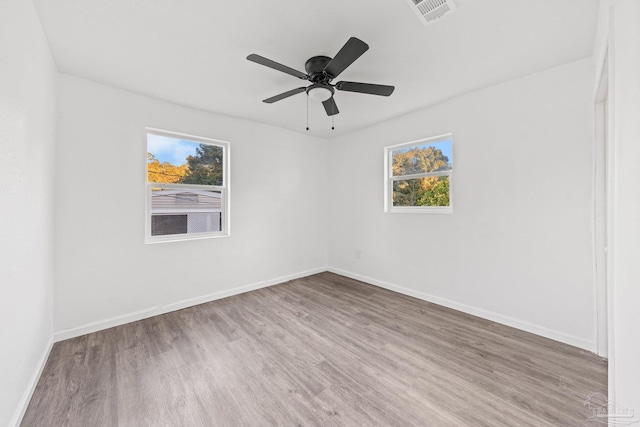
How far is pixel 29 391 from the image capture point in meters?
1.65

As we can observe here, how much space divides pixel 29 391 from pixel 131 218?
161 cm

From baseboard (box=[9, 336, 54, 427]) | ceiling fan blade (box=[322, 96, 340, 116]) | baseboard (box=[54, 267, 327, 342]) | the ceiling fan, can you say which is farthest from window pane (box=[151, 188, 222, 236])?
ceiling fan blade (box=[322, 96, 340, 116])

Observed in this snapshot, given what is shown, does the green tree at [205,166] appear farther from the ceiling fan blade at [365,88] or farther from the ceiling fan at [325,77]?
the ceiling fan blade at [365,88]

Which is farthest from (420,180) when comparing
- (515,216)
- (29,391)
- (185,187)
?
(29,391)

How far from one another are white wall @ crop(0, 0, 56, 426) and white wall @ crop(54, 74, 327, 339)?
358 millimetres

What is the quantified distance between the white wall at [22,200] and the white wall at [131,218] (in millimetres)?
358

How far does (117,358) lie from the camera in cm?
210

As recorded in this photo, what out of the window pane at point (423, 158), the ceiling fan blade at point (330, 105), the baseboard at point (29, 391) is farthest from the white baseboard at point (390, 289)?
the ceiling fan blade at point (330, 105)

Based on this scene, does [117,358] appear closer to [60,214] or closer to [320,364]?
[60,214]

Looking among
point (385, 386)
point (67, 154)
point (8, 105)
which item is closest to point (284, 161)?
point (67, 154)

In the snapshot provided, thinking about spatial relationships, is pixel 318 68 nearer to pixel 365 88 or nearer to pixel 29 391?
pixel 365 88

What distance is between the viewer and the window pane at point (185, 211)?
302cm

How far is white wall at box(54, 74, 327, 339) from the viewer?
2420mm

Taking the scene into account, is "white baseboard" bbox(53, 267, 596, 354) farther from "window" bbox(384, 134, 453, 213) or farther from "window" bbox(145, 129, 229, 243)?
"window" bbox(384, 134, 453, 213)
